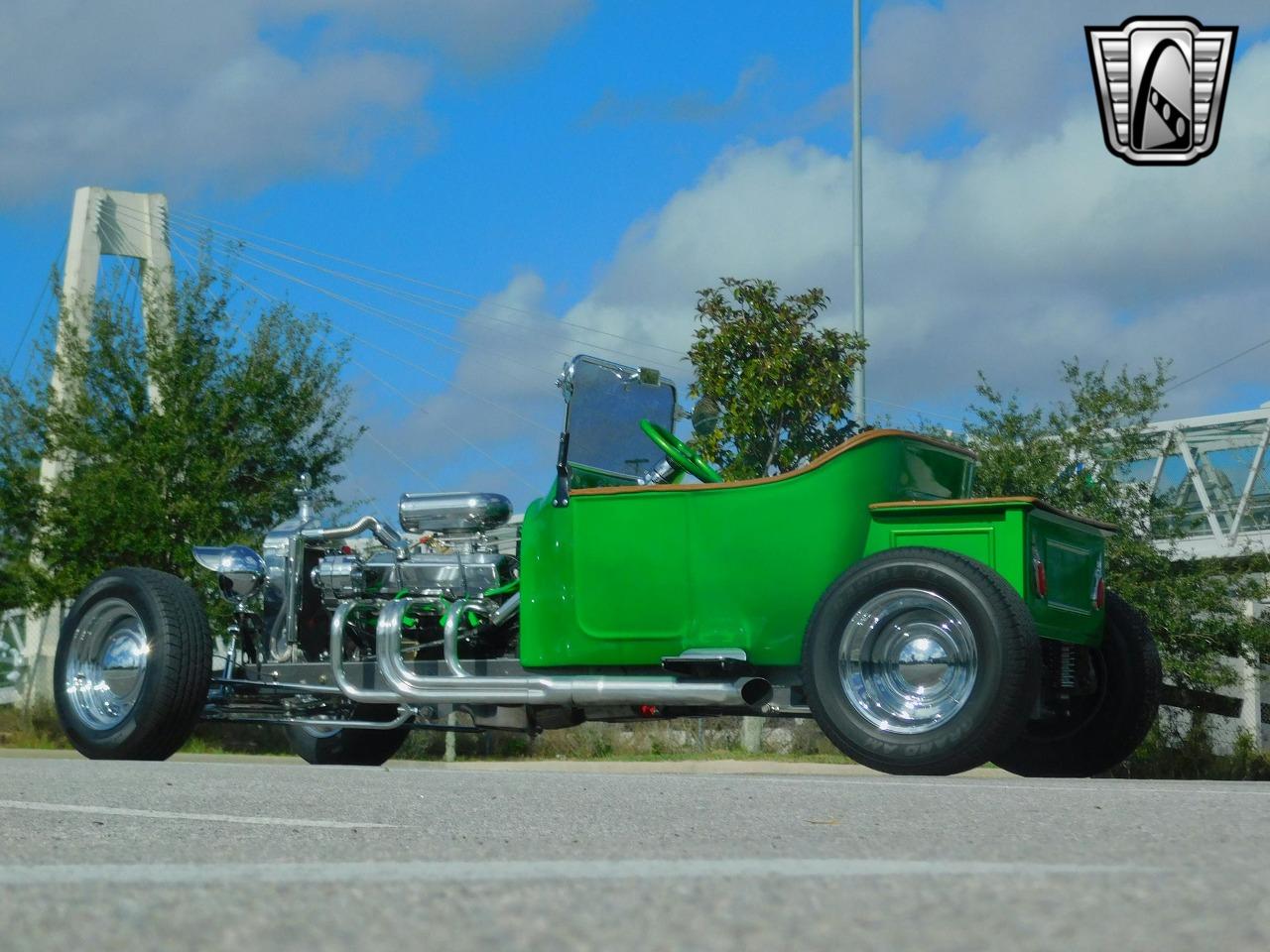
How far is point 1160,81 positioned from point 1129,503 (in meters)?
4.65

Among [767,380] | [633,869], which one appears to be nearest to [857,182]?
[767,380]

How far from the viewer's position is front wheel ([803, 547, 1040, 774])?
6332 millimetres

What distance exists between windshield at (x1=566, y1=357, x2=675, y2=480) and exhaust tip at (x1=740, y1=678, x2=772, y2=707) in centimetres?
163

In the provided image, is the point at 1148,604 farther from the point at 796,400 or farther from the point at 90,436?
the point at 90,436

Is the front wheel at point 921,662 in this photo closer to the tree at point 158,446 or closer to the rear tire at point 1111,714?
the rear tire at point 1111,714

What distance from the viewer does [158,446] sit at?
20906 millimetres

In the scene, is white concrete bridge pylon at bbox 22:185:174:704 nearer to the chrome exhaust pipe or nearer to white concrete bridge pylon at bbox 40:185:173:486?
white concrete bridge pylon at bbox 40:185:173:486

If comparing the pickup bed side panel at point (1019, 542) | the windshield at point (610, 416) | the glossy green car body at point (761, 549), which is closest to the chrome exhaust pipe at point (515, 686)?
the glossy green car body at point (761, 549)

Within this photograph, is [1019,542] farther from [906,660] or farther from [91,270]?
[91,270]

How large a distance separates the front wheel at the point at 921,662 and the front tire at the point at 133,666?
133 inches

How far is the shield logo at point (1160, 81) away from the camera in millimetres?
10742

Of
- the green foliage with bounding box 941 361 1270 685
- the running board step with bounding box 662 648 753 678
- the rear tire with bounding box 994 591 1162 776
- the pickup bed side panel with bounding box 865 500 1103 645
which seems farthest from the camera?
the green foliage with bounding box 941 361 1270 685

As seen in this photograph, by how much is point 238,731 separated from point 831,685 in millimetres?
15911

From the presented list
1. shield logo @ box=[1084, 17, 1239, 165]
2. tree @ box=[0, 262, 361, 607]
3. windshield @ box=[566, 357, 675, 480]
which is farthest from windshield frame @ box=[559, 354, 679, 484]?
tree @ box=[0, 262, 361, 607]
